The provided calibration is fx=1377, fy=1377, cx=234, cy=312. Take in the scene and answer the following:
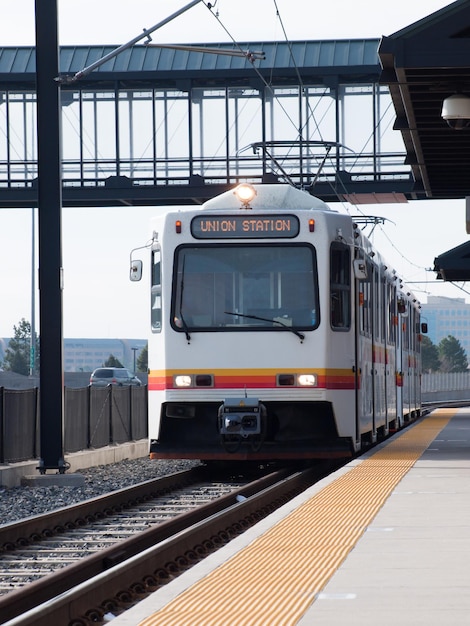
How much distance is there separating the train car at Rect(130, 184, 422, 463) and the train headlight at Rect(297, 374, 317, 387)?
12mm

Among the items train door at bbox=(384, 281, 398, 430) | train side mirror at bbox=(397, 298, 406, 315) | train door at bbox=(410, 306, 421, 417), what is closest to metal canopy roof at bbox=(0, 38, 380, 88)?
train door at bbox=(410, 306, 421, 417)

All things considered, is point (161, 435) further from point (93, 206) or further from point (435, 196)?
point (93, 206)

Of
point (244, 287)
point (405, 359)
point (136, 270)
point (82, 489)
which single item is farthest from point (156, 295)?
point (405, 359)

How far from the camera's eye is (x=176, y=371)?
16.8 m

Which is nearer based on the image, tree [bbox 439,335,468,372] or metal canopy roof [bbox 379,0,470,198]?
metal canopy roof [bbox 379,0,470,198]

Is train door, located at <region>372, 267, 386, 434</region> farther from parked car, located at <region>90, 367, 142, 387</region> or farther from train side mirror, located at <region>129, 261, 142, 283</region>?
parked car, located at <region>90, 367, 142, 387</region>

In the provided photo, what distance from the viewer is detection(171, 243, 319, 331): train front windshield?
16828 millimetres

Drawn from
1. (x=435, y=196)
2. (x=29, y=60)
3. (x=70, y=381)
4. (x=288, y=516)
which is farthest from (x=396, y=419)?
(x=70, y=381)

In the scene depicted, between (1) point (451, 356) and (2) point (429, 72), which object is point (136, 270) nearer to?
(2) point (429, 72)

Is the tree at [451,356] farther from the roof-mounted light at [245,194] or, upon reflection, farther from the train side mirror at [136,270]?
the train side mirror at [136,270]

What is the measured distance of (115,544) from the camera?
10.1 m

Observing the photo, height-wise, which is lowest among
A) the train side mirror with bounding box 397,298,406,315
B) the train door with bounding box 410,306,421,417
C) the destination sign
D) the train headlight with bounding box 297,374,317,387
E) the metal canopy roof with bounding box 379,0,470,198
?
the train headlight with bounding box 297,374,317,387

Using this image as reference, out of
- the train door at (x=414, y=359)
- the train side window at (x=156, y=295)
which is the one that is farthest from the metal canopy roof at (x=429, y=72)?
the train door at (x=414, y=359)

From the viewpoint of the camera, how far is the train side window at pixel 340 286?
1698 centimetres
